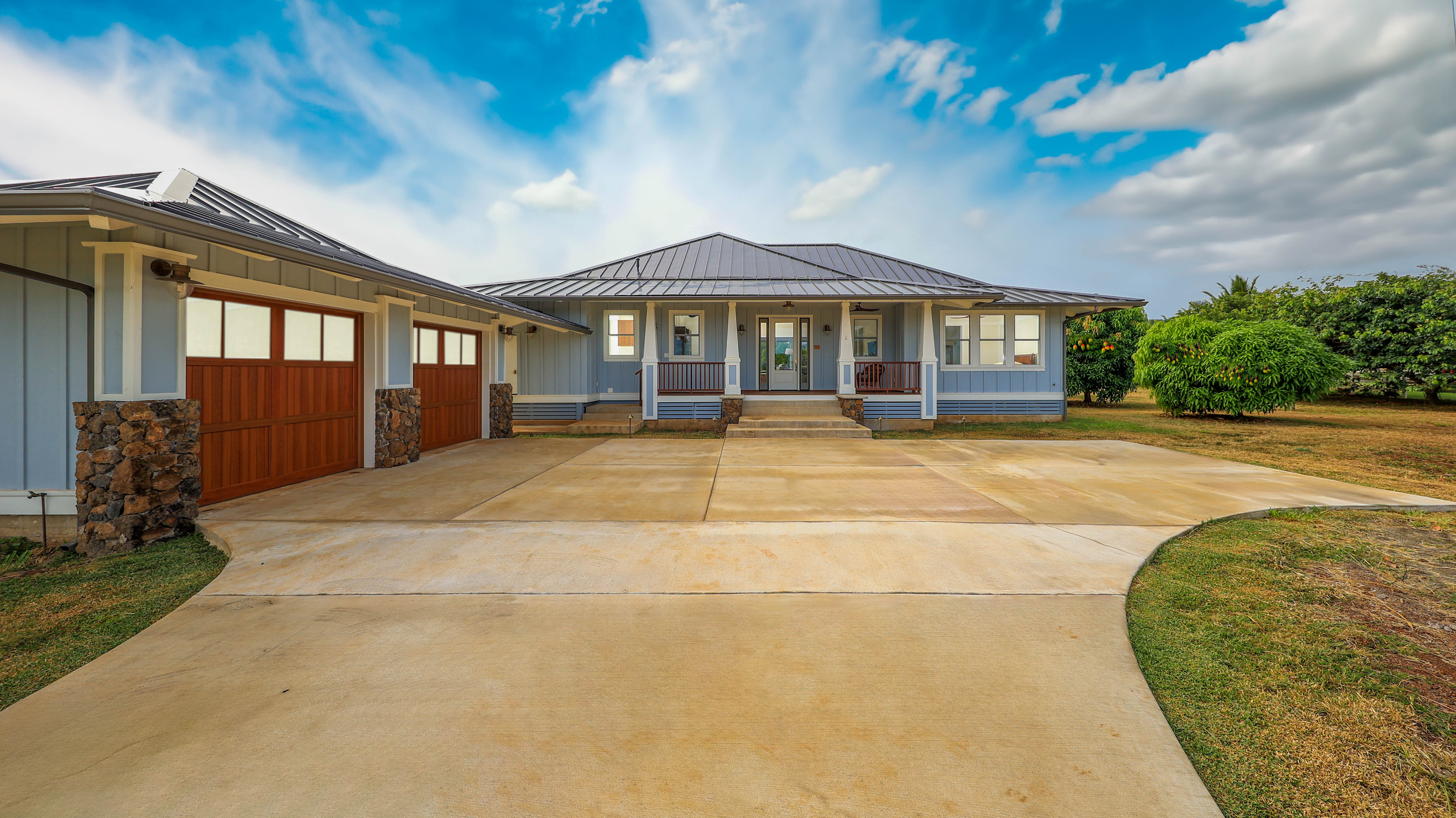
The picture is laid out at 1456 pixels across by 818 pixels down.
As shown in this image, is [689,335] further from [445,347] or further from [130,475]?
[130,475]

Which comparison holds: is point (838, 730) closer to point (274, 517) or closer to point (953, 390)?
point (274, 517)

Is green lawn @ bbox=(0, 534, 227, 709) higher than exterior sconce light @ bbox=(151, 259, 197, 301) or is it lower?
lower

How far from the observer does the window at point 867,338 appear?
1499cm

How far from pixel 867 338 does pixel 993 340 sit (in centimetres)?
338

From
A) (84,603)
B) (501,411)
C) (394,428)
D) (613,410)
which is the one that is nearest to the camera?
(84,603)

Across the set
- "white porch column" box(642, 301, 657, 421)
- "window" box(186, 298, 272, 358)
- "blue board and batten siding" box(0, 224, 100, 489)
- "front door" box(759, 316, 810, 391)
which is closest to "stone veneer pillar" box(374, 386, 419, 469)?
"window" box(186, 298, 272, 358)

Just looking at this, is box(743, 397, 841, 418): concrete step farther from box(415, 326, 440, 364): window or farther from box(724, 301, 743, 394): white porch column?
box(415, 326, 440, 364): window

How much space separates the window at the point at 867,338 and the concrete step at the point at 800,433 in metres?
4.27

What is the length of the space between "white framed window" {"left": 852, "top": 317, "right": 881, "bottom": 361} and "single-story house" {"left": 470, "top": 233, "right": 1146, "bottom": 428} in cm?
4

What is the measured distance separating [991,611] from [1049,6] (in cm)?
1993

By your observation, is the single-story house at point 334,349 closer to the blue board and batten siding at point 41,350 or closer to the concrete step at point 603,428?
the blue board and batten siding at point 41,350

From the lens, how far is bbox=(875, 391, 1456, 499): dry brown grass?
7637mm

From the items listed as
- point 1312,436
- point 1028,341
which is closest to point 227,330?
point 1028,341

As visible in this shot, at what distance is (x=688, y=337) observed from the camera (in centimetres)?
1448
